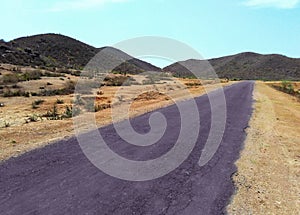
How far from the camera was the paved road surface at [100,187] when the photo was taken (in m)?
→ 5.81

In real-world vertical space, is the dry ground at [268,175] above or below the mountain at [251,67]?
above

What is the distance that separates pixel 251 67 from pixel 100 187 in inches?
6584

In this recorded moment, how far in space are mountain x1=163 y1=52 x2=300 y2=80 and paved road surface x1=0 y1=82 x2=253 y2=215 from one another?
5100 inches

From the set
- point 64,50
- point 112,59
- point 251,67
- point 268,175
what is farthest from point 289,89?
point 251,67

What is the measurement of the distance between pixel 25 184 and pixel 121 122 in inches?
300

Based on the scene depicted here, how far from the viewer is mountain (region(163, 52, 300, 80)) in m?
146

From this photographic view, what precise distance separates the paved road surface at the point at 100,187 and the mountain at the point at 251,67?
130m

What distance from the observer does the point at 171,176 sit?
7625 millimetres

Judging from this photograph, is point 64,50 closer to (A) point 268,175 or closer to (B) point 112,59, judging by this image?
(B) point 112,59

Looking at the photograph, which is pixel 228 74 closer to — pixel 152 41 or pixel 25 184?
pixel 152 41

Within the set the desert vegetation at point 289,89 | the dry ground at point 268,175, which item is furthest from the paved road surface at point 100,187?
the desert vegetation at point 289,89

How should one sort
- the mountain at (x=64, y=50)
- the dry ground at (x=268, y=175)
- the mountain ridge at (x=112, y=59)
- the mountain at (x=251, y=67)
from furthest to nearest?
the mountain at (x=251, y=67) < the mountain at (x=64, y=50) < the mountain ridge at (x=112, y=59) < the dry ground at (x=268, y=175)

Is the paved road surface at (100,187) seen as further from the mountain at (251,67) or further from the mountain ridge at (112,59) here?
the mountain at (251,67)

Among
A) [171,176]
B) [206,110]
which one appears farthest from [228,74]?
[171,176]
